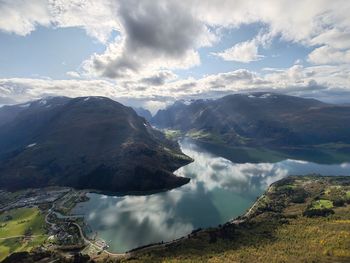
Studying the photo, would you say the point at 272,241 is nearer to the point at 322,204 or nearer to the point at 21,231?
the point at 322,204

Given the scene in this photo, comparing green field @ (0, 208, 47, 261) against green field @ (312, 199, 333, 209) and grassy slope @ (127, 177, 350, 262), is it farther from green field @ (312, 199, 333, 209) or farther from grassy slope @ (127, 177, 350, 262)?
green field @ (312, 199, 333, 209)

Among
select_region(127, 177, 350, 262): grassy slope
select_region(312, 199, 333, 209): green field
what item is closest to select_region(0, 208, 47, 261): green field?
select_region(127, 177, 350, 262): grassy slope

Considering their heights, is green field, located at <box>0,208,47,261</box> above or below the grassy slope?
below

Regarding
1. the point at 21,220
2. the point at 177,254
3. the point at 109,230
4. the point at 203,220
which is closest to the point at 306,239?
the point at 177,254

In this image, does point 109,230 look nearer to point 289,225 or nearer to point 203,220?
point 203,220

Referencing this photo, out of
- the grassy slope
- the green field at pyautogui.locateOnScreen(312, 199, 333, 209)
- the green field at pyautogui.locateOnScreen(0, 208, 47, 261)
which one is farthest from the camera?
the green field at pyautogui.locateOnScreen(312, 199, 333, 209)

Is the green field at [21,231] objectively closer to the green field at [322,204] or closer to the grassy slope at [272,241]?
the grassy slope at [272,241]
